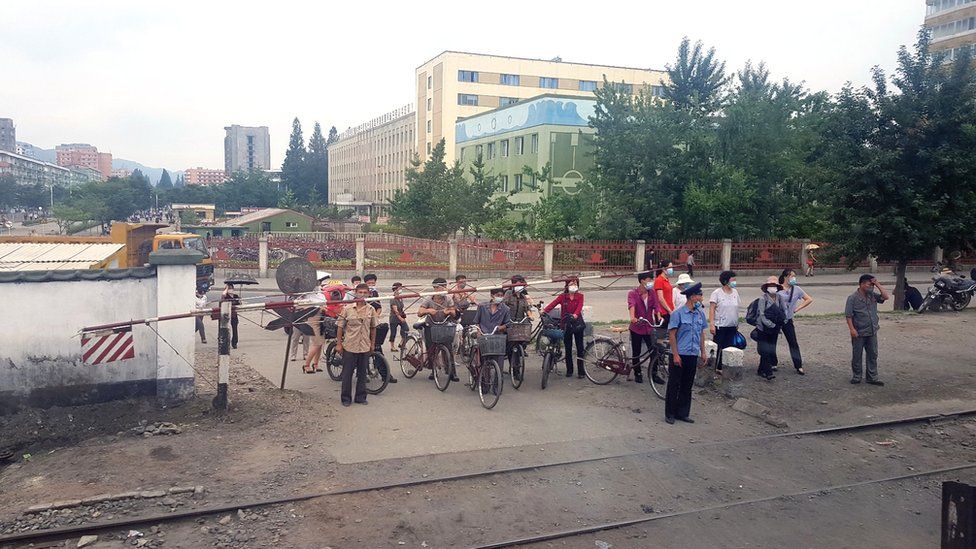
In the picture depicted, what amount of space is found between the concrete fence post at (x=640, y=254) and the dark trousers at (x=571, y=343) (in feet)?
64.0

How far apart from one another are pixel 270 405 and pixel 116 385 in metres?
1.97

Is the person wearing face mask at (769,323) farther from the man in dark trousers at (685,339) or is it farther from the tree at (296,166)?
the tree at (296,166)

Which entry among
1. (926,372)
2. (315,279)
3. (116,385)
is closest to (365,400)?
(315,279)

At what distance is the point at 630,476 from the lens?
720 cm

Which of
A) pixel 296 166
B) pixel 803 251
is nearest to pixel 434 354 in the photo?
pixel 803 251

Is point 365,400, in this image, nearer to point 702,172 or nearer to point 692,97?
point 702,172

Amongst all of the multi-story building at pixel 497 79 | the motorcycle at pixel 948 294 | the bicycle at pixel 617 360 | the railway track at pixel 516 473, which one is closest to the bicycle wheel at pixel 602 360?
the bicycle at pixel 617 360

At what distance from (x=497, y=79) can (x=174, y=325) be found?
65.8 meters

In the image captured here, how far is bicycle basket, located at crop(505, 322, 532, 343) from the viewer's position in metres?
10.1

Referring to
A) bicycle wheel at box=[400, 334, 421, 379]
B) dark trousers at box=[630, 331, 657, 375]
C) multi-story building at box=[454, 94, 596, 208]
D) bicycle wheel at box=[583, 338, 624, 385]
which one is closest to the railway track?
dark trousers at box=[630, 331, 657, 375]

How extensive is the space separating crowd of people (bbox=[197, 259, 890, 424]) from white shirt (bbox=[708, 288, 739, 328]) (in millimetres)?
15

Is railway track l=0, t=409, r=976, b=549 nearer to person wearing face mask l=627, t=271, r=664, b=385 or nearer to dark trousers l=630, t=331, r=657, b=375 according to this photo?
person wearing face mask l=627, t=271, r=664, b=385

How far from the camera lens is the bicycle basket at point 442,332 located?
412 inches

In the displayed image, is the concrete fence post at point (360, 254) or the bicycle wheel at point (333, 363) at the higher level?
the concrete fence post at point (360, 254)
